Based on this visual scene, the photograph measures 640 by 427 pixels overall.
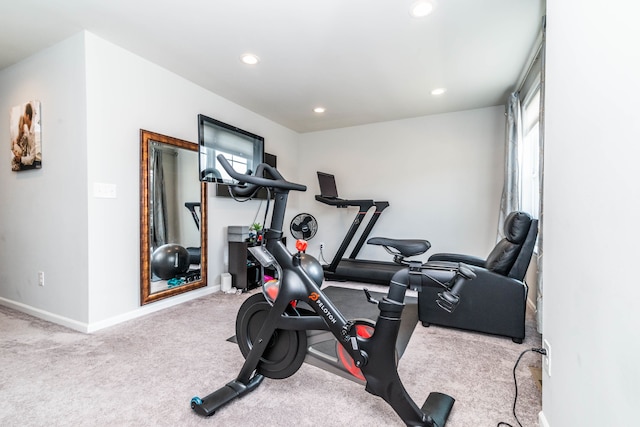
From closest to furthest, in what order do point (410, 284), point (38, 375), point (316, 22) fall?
point (410, 284) → point (38, 375) → point (316, 22)

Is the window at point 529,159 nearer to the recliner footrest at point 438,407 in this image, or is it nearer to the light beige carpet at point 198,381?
the light beige carpet at point 198,381

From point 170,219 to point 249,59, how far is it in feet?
5.86

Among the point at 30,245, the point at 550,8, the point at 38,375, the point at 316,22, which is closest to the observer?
the point at 550,8

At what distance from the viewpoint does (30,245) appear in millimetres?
2795

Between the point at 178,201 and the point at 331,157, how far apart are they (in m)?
2.76

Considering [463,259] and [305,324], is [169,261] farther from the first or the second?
[463,259]

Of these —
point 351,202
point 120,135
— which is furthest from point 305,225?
point 120,135

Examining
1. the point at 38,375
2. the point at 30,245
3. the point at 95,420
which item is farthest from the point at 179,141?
the point at 95,420

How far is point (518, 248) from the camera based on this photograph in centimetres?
226

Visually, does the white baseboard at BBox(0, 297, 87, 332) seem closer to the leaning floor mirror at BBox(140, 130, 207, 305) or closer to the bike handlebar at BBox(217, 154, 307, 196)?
the leaning floor mirror at BBox(140, 130, 207, 305)

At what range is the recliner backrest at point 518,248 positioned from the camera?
2.22 metres

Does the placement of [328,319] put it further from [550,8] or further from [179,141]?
[179,141]

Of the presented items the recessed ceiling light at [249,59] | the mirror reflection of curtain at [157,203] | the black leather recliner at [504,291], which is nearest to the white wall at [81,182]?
the mirror reflection of curtain at [157,203]

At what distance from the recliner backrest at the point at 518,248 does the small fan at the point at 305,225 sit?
2.87 metres
